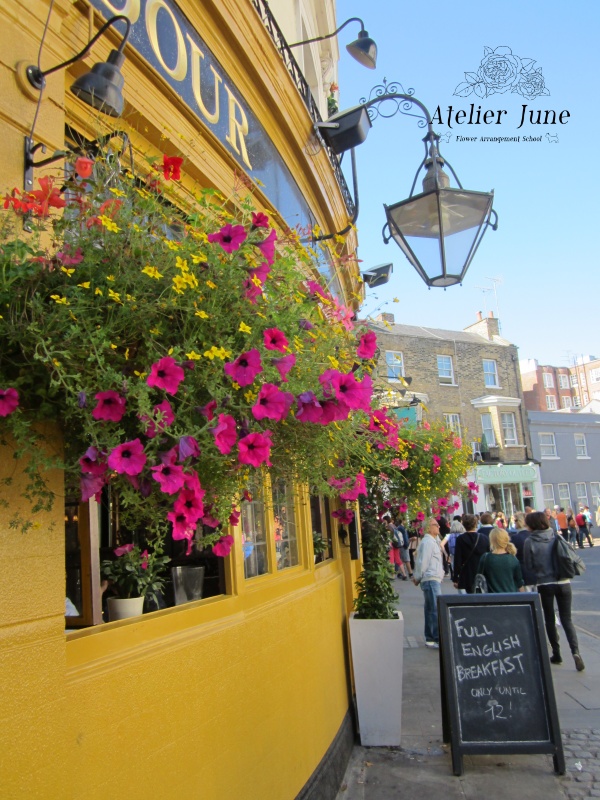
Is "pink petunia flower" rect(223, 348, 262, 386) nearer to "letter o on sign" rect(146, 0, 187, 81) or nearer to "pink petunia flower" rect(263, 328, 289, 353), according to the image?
"pink petunia flower" rect(263, 328, 289, 353)

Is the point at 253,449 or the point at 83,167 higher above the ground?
the point at 83,167

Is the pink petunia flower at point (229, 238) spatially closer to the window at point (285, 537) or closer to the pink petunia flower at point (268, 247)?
the pink petunia flower at point (268, 247)

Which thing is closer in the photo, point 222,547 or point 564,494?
point 222,547

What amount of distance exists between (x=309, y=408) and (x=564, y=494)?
120 ft

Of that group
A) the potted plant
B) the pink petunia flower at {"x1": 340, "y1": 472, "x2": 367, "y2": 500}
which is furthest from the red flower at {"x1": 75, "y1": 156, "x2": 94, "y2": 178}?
the pink petunia flower at {"x1": 340, "y1": 472, "x2": 367, "y2": 500}

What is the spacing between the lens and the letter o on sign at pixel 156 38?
3688 mm

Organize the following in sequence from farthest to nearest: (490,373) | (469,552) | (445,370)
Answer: (490,373), (445,370), (469,552)

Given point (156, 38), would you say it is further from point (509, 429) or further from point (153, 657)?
point (509, 429)

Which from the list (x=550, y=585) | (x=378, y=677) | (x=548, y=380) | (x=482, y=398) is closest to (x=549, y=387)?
(x=548, y=380)

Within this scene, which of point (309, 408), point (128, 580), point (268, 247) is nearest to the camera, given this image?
point (309, 408)

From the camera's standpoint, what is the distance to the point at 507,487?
33219mm

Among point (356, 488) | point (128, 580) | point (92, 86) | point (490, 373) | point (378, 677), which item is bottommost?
point (378, 677)

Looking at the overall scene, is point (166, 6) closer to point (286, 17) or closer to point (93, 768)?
point (93, 768)

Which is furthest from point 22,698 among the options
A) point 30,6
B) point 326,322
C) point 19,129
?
point 30,6
